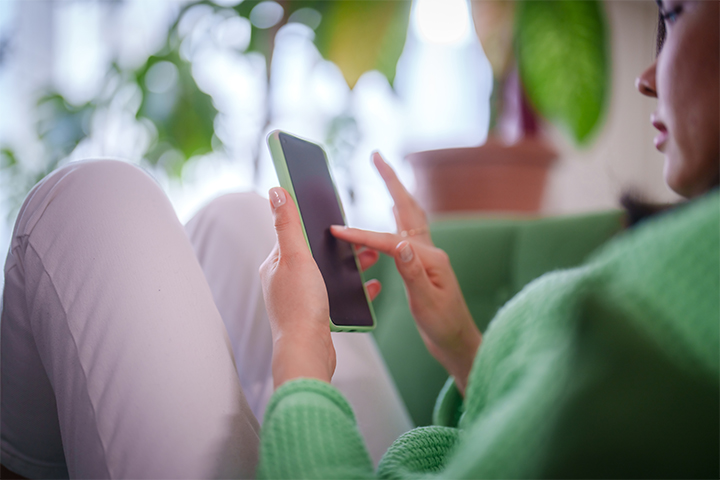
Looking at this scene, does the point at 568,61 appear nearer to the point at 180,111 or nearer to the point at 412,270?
the point at 412,270

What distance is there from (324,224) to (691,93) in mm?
408

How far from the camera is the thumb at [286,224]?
521 mm

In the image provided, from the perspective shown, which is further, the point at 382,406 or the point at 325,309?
the point at 382,406

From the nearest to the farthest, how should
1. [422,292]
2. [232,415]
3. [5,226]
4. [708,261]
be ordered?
[708,261]
[232,415]
[422,292]
[5,226]

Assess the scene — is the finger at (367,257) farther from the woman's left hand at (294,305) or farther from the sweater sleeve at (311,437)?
the sweater sleeve at (311,437)

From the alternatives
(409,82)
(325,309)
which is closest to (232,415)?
(325,309)

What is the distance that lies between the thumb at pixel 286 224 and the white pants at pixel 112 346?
0.10 m

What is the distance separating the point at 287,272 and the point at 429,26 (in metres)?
1.45

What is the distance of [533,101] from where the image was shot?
1.54 m

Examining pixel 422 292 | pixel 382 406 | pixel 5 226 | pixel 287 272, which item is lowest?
pixel 5 226

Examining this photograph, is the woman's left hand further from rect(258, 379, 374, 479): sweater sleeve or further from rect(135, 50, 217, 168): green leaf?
rect(135, 50, 217, 168): green leaf

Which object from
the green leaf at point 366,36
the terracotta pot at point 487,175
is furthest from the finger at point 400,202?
the green leaf at point 366,36

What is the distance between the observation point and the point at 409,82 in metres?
2.00

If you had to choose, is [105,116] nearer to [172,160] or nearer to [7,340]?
[172,160]
